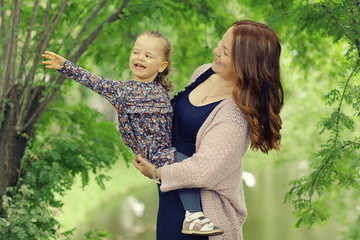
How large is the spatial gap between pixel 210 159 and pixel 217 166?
57 mm

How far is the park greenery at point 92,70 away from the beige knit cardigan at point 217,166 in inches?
37.0

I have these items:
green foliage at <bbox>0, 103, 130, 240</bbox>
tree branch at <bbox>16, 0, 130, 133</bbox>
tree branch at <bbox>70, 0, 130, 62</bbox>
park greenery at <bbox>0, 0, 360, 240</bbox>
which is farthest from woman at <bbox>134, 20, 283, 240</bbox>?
tree branch at <bbox>70, 0, 130, 62</bbox>

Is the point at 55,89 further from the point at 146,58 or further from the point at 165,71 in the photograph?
the point at 146,58

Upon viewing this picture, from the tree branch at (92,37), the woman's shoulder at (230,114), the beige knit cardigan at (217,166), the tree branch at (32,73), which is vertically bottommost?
the beige knit cardigan at (217,166)

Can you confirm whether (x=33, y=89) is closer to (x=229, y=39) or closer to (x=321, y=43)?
(x=229, y=39)

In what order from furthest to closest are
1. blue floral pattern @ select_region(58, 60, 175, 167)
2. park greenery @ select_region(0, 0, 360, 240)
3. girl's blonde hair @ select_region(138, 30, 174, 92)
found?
park greenery @ select_region(0, 0, 360, 240), girl's blonde hair @ select_region(138, 30, 174, 92), blue floral pattern @ select_region(58, 60, 175, 167)

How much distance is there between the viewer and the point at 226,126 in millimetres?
2559

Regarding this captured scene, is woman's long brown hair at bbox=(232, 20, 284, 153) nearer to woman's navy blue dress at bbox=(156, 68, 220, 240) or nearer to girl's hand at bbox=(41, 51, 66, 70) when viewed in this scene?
woman's navy blue dress at bbox=(156, 68, 220, 240)

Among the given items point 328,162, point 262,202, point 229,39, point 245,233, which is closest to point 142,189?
point 262,202

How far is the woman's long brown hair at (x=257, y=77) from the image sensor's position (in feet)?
8.39

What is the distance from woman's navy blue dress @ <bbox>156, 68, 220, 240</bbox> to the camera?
8.87 feet

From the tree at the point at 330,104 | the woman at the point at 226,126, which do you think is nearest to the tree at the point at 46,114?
the tree at the point at 330,104

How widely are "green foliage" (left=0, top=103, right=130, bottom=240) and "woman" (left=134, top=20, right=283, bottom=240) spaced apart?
168cm

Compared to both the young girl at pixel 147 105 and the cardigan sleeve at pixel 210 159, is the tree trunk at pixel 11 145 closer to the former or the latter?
the young girl at pixel 147 105
